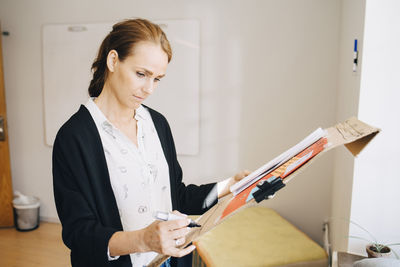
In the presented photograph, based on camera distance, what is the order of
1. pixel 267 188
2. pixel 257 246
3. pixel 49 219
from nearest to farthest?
1. pixel 267 188
2. pixel 257 246
3. pixel 49 219

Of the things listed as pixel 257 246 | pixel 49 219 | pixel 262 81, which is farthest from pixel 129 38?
pixel 49 219

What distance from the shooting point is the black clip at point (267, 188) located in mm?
595

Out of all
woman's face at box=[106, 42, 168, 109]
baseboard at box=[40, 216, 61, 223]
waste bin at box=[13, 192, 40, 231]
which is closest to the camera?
woman's face at box=[106, 42, 168, 109]

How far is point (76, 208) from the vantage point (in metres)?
0.87

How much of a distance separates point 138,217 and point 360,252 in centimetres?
100

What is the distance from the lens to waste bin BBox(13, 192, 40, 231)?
308 cm

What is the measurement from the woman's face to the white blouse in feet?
0.36

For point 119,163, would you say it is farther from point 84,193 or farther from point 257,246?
point 257,246

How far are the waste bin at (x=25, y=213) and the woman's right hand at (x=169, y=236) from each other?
2.89 m

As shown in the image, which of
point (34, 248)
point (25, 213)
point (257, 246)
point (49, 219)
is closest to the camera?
point (257, 246)

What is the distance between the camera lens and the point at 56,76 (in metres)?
3.08

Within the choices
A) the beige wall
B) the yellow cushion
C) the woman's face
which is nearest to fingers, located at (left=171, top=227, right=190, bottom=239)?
the woman's face

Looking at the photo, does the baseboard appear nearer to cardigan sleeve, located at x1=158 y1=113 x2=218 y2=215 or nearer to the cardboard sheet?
cardigan sleeve, located at x1=158 y1=113 x2=218 y2=215

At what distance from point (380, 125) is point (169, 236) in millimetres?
1028
